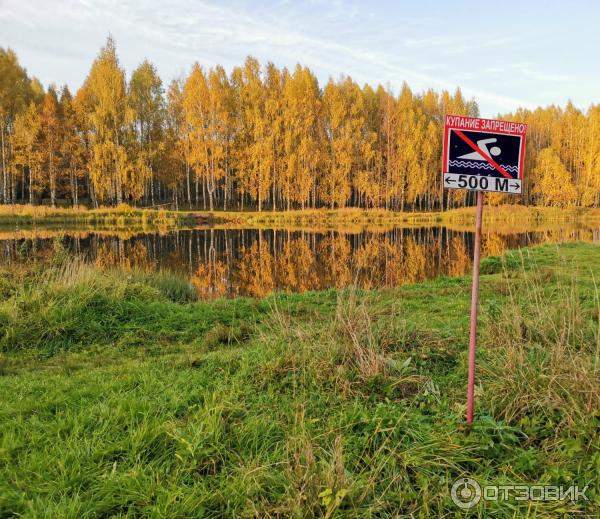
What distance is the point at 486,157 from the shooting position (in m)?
2.97

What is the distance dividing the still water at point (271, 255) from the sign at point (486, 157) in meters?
6.46

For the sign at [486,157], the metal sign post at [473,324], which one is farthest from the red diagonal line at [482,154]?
the metal sign post at [473,324]

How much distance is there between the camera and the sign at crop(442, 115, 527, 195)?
2953 millimetres

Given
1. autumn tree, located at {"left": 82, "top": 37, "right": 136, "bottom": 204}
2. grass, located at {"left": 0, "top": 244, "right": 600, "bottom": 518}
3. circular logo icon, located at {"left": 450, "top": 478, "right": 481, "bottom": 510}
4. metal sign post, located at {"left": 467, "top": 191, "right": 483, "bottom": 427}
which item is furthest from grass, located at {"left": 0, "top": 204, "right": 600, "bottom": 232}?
circular logo icon, located at {"left": 450, "top": 478, "right": 481, "bottom": 510}

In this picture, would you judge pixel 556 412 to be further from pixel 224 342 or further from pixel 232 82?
pixel 232 82

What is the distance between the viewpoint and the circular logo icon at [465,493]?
2.63 m

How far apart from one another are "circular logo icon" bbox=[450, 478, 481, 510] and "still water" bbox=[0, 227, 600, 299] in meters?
6.71

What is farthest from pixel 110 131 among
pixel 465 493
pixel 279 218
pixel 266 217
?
pixel 465 493

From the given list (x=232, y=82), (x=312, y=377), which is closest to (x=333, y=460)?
(x=312, y=377)

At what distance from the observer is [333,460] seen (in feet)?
8.89

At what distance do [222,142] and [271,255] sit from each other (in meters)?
25.8

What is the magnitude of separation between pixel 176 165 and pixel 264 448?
4366 cm

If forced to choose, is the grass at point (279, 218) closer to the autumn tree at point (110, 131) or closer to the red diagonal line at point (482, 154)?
the autumn tree at point (110, 131)

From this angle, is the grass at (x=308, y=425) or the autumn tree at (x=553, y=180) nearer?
the grass at (x=308, y=425)
